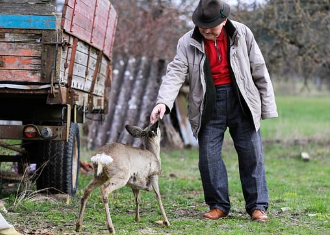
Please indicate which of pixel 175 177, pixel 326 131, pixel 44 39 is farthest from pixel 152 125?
pixel 326 131

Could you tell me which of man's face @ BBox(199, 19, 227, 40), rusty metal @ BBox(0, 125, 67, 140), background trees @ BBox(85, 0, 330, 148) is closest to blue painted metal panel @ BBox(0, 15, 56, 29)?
rusty metal @ BBox(0, 125, 67, 140)

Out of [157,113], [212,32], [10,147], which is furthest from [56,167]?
[212,32]

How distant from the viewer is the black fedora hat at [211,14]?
6.09 m

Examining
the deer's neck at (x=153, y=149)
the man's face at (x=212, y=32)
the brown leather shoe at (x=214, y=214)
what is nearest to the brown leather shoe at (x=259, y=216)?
the brown leather shoe at (x=214, y=214)

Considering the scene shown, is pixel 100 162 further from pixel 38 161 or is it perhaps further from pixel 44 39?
pixel 38 161

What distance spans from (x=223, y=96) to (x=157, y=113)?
82cm

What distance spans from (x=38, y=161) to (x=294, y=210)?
3.11 m

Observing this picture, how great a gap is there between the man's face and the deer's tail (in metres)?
1.62

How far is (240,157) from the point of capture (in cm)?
668

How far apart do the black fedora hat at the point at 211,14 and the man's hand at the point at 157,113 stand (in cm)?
88

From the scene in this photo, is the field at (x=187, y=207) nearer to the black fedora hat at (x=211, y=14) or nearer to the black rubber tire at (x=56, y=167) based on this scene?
the black rubber tire at (x=56, y=167)

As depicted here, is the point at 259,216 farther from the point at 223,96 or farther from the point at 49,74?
the point at 49,74

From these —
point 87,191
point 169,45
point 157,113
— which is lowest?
point 87,191

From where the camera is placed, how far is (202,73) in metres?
6.37
